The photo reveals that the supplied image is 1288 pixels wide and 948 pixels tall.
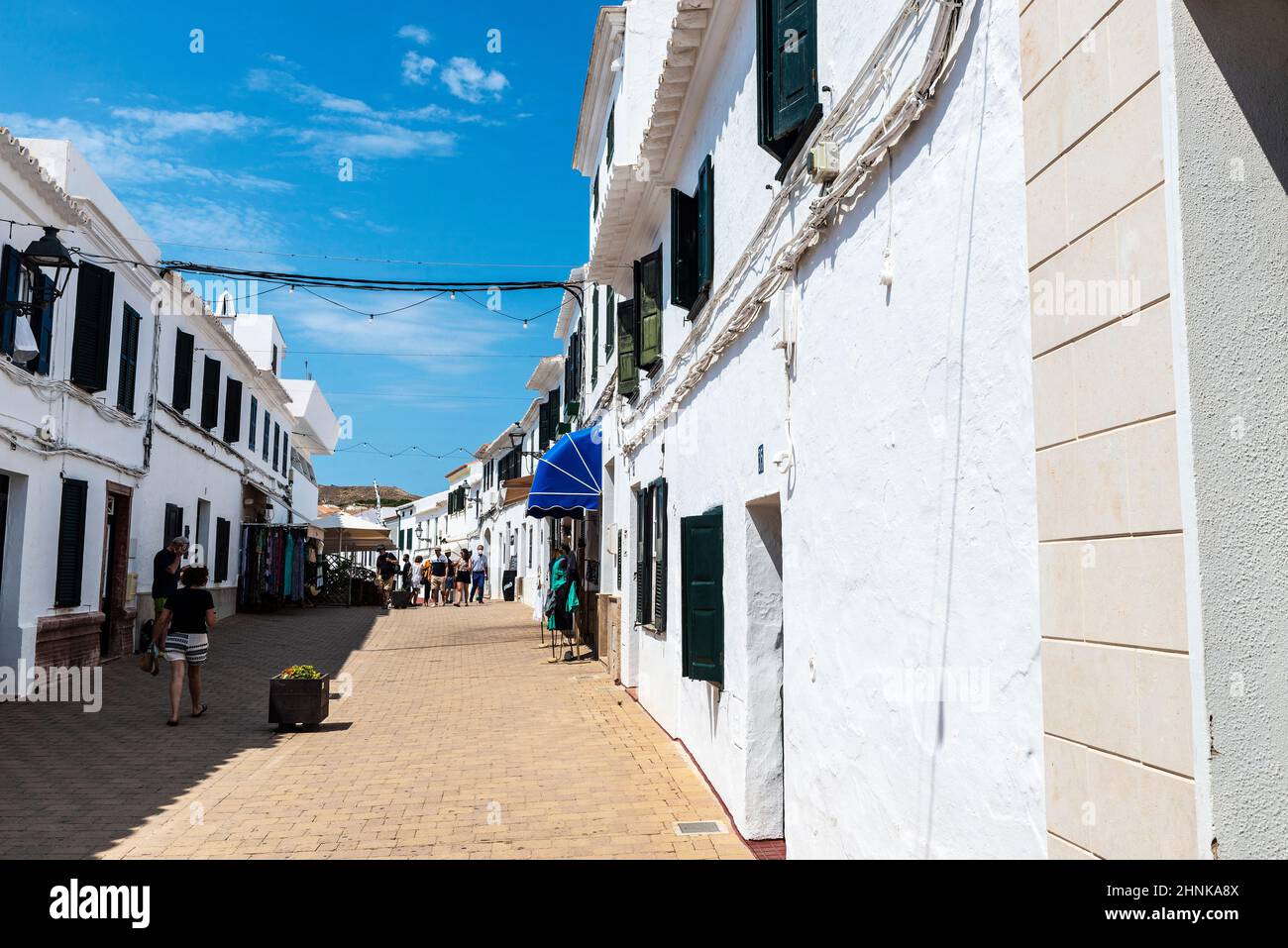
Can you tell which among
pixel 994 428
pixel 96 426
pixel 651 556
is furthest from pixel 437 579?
pixel 994 428

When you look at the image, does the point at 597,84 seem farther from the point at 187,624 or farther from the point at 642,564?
the point at 187,624

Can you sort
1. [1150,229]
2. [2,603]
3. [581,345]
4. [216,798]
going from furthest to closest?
[581,345], [2,603], [216,798], [1150,229]

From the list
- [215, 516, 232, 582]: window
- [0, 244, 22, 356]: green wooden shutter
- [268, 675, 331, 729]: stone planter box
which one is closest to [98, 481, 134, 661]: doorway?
[0, 244, 22, 356]: green wooden shutter

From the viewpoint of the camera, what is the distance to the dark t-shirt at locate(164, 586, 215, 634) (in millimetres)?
10000

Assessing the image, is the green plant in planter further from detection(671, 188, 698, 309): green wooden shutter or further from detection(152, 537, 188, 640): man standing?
detection(671, 188, 698, 309): green wooden shutter

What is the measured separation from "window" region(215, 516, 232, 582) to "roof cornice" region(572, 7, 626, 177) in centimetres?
1138

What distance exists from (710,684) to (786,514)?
2525mm

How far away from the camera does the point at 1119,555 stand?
2459 mm

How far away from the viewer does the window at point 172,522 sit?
17312mm

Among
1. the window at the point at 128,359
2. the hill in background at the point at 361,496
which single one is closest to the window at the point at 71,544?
the window at the point at 128,359

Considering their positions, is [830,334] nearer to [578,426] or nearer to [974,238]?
[974,238]

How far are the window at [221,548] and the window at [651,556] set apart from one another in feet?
44.6
